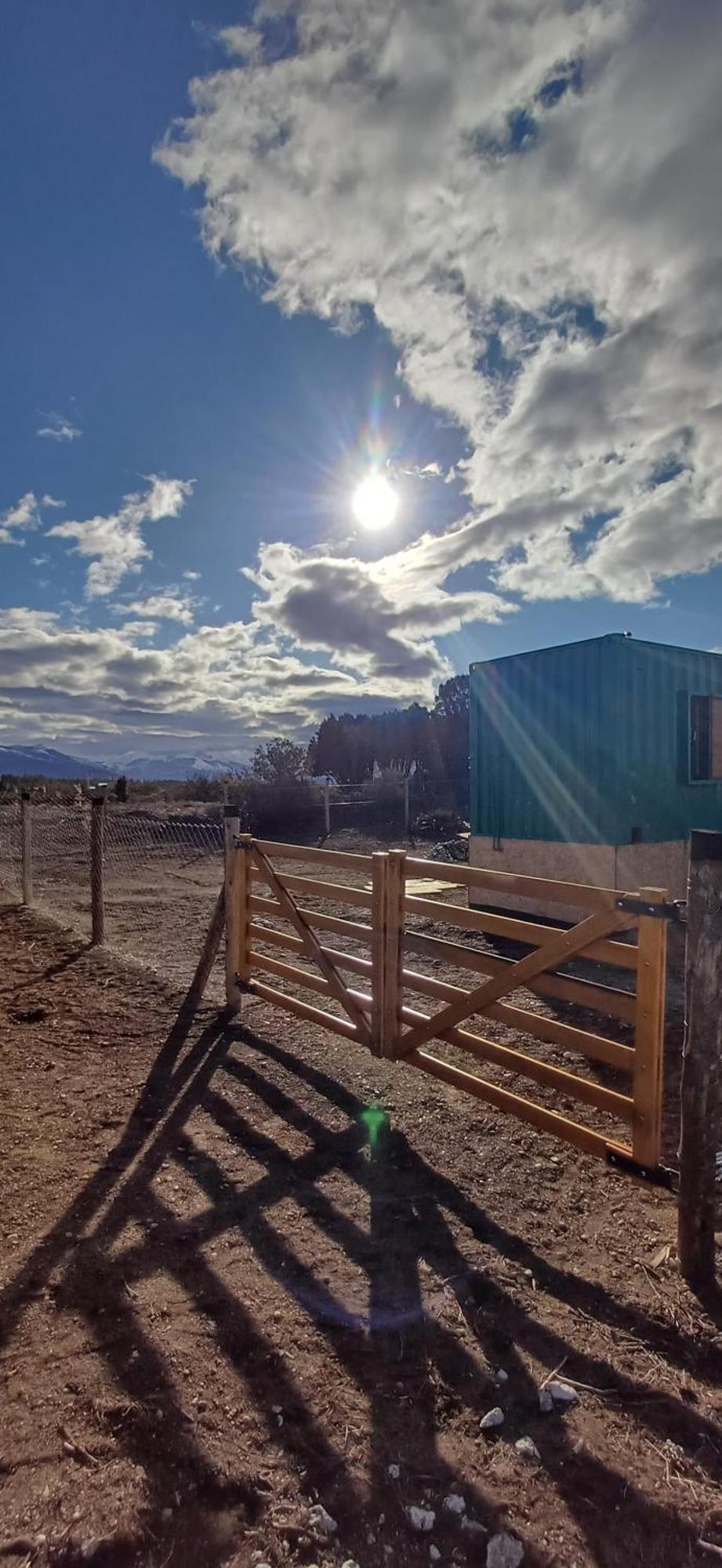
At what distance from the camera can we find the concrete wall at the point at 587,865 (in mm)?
8727

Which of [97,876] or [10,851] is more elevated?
[97,876]

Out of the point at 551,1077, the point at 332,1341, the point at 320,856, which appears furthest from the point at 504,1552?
the point at 320,856

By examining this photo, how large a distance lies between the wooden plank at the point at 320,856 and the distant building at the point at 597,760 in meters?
5.06

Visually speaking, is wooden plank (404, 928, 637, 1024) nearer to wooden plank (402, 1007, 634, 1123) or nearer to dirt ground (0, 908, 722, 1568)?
wooden plank (402, 1007, 634, 1123)

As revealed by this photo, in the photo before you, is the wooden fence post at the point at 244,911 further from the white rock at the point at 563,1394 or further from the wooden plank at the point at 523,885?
the white rock at the point at 563,1394

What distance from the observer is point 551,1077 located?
3.23 meters

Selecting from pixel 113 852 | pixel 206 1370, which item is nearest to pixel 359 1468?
pixel 206 1370

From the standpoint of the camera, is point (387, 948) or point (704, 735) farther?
point (704, 735)

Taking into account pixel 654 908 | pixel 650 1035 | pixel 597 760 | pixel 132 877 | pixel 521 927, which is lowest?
pixel 132 877

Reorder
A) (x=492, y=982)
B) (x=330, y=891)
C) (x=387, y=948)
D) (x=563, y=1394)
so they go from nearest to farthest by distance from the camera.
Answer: (x=563, y=1394) < (x=492, y=982) < (x=387, y=948) < (x=330, y=891)

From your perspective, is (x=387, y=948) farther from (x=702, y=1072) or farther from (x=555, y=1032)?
(x=702, y=1072)

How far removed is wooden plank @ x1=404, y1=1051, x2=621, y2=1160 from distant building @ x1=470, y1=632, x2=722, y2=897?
5557mm

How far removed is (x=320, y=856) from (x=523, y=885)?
1729 millimetres

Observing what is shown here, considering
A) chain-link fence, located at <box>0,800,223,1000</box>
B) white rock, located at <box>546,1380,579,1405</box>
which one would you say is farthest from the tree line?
white rock, located at <box>546,1380,579,1405</box>
